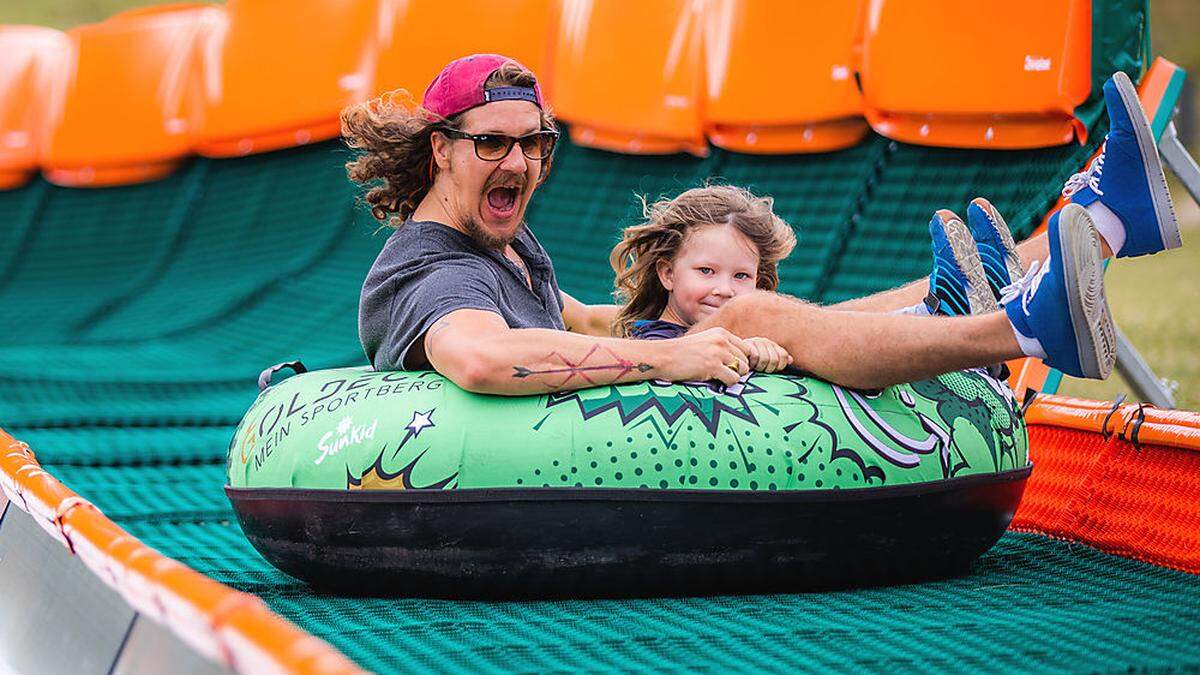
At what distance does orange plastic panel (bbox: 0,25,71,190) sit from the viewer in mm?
6309

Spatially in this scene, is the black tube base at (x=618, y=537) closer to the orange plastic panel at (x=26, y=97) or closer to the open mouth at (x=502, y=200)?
Result: the open mouth at (x=502, y=200)

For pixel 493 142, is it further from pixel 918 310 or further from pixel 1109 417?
pixel 1109 417

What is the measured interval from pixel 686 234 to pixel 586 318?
14.7 inches

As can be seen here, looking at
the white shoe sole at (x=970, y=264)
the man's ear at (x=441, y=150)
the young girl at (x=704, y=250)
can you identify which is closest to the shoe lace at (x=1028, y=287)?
the white shoe sole at (x=970, y=264)

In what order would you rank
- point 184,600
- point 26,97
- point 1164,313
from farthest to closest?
1. point 1164,313
2. point 26,97
3. point 184,600

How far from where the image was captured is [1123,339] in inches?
128

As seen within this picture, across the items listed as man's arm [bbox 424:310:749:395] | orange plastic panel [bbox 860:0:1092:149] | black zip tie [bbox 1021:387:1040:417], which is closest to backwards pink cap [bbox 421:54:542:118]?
man's arm [bbox 424:310:749:395]

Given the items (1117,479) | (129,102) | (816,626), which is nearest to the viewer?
(816,626)

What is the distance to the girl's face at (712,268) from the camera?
2.44 meters

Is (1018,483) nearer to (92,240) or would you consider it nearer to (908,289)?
(908,289)

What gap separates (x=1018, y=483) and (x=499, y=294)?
0.83m

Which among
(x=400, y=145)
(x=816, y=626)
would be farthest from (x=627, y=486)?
(x=400, y=145)

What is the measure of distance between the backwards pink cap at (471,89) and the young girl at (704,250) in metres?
0.30

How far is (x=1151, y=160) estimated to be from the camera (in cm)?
237
